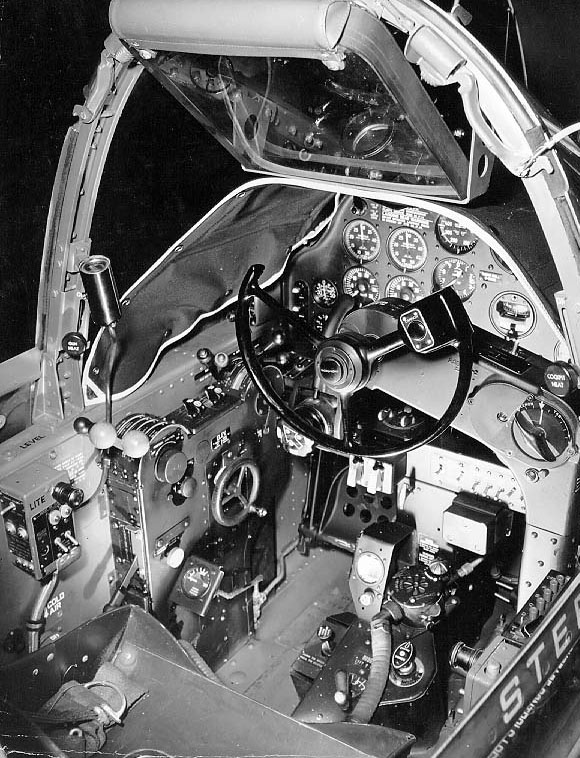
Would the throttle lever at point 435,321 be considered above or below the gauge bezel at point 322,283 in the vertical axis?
above

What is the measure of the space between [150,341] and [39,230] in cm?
66

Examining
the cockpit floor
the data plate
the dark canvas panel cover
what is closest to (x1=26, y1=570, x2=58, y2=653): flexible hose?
the dark canvas panel cover

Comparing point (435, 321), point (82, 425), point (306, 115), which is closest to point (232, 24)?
point (306, 115)

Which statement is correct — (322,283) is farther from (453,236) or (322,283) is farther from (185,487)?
(185,487)

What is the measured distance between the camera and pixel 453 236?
3619mm

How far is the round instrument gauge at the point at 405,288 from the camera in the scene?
3.84 meters

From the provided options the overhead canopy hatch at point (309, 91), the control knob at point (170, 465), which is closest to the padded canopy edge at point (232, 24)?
the overhead canopy hatch at point (309, 91)

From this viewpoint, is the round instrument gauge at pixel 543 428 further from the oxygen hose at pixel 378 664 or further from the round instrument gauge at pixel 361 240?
the round instrument gauge at pixel 361 240

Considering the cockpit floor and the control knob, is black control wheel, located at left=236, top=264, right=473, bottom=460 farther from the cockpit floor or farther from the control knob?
the cockpit floor

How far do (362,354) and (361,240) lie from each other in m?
0.91

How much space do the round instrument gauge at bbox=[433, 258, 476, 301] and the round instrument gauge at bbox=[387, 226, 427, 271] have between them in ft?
0.32

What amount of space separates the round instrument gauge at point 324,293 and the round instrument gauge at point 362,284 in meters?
0.10

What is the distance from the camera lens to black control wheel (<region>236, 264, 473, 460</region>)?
2.92 m

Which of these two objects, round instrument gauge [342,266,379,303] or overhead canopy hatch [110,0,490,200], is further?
round instrument gauge [342,266,379,303]
